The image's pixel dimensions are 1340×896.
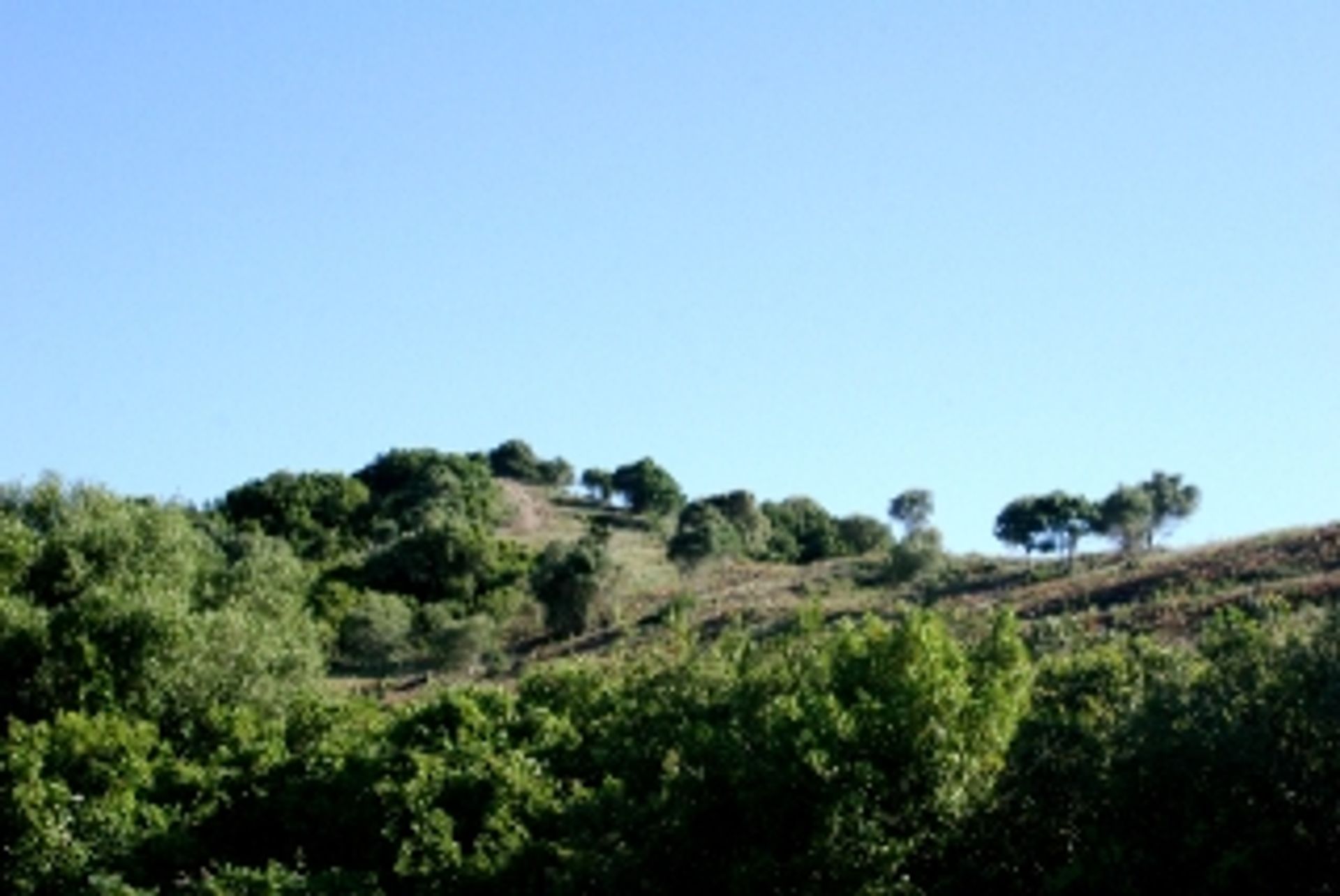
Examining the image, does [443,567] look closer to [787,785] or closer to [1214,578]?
[1214,578]

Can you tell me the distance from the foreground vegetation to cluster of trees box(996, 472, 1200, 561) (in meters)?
20.4

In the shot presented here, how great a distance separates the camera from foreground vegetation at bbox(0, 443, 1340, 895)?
2234 cm

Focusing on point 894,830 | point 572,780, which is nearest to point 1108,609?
point 572,780

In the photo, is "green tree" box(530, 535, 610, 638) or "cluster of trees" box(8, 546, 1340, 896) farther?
"green tree" box(530, 535, 610, 638)

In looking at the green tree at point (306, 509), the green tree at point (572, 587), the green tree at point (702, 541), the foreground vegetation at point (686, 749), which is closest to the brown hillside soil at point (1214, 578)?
the foreground vegetation at point (686, 749)

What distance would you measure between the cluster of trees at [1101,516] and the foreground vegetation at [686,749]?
20392mm

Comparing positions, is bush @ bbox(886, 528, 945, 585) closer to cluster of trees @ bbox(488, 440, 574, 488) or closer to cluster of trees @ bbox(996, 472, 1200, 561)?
cluster of trees @ bbox(996, 472, 1200, 561)

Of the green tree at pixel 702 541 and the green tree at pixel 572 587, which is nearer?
the green tree at pixel 572 587

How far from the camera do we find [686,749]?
25344 mm

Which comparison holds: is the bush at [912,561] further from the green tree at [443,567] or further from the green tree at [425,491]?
the green tree at [425,491]

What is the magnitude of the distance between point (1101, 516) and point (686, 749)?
5278cm

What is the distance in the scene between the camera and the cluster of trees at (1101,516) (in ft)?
244

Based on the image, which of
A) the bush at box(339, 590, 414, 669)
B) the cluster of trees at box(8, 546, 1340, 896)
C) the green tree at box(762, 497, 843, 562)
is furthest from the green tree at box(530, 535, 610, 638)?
the cluster of trees at box(8, 546, 1340, 896)

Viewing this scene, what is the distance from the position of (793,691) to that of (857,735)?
3206 millimetres
